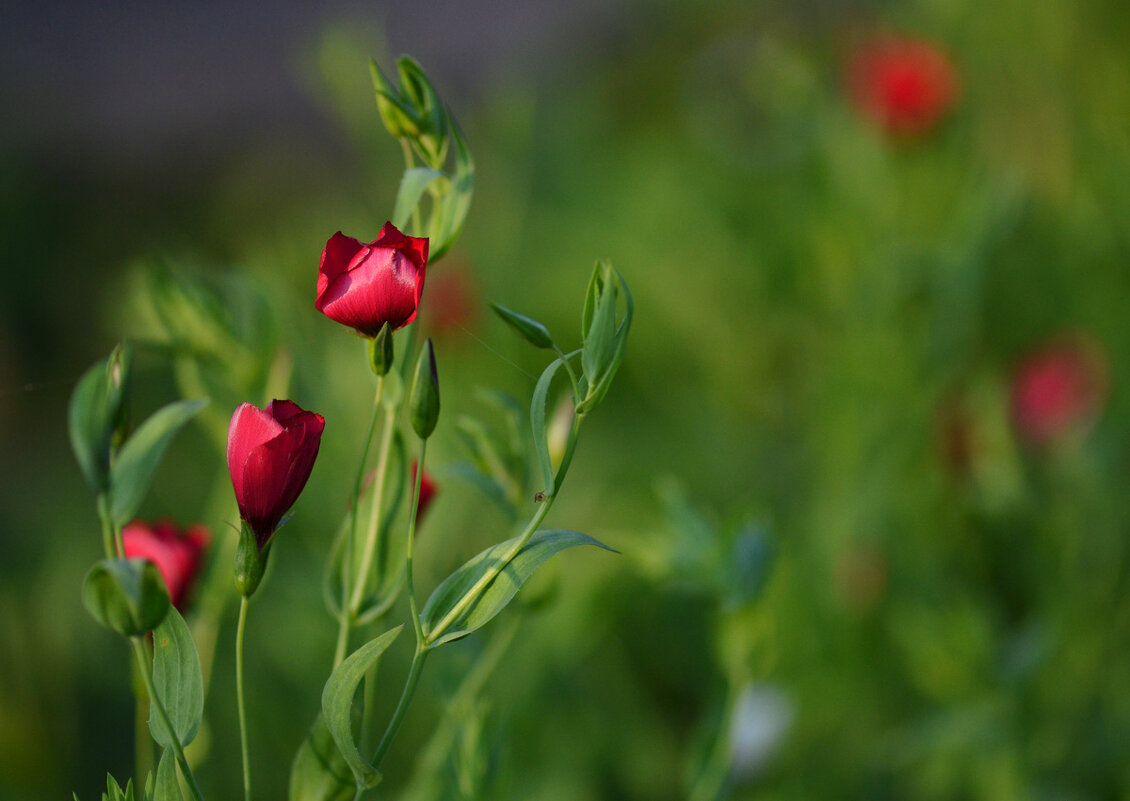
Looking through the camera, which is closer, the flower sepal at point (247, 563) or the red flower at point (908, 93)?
the flower sepal at point (247, 563)

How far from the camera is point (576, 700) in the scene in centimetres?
64

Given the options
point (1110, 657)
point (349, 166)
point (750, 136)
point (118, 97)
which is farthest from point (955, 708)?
point (118, 97)

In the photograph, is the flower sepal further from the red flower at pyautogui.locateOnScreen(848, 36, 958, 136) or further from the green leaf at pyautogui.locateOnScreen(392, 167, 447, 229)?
the red flower at pyautogui.locateOnScreen(848, 36, 958, 136)

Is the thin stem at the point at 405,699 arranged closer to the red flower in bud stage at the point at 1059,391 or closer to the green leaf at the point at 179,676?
the green leaf at the point at 179,676

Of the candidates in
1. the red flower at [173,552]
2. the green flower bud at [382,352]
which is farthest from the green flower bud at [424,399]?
the red flower at [173,552]

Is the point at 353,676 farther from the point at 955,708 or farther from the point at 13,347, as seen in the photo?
the point at 13,347

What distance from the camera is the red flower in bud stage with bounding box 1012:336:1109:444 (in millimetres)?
689

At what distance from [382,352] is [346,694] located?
0.24 feet

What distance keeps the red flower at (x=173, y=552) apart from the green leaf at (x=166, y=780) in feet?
0.23

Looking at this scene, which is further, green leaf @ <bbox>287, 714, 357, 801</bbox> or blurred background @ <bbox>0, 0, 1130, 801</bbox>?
blurred background @ <bbox>0, 0, 1130, 801</bbox>

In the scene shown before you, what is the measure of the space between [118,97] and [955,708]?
86.0 inches

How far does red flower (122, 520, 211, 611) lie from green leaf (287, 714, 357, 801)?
0.07 metres

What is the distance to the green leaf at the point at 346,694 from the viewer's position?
0.22 m

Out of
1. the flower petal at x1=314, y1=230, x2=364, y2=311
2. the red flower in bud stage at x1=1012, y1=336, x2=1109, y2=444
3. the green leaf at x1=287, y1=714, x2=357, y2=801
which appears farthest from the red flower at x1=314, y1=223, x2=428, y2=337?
the red flower in bud stage at x1=1012, y1=336, x2=1109, y2=444
